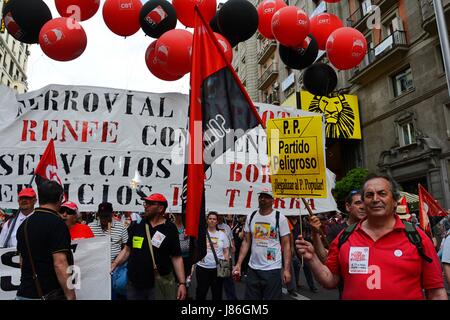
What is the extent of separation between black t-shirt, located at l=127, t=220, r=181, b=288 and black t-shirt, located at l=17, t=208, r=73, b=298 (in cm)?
119

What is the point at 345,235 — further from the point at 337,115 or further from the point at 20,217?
the point at 337,115

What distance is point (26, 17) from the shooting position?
432 cm

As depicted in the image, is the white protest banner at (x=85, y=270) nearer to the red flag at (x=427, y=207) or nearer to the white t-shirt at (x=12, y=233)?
the white t-shirt at (x=12, y=233)

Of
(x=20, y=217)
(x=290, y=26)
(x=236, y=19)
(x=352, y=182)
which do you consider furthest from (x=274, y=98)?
(x=20, y=217)

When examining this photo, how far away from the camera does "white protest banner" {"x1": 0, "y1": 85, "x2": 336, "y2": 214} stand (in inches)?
169

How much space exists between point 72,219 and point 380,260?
3171mm

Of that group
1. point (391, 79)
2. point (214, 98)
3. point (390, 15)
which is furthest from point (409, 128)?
point (214, 98)

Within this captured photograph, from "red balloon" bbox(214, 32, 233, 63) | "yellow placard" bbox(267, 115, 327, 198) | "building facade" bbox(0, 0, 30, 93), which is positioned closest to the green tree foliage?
"red balloon" bbox(214, 32, 233, 63)

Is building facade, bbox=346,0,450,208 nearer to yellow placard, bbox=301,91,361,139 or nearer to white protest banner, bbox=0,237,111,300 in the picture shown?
yellow placard, bbox=301,91,361,139

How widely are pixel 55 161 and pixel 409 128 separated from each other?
16949mm

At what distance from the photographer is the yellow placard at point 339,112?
19.3m

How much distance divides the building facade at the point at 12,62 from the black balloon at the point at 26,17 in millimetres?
41578

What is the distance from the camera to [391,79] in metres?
18.8
